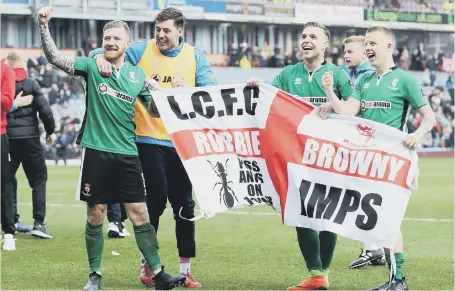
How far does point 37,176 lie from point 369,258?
449 centimetres

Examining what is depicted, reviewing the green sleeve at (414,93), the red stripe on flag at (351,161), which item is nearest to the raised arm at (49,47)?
the red stripe on flag at (351,161)

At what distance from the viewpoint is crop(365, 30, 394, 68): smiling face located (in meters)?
8.03

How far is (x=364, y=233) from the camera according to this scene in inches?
303

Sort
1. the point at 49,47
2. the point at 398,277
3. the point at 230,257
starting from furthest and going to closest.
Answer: the point at 230,257, the point at 398,277, the point at 49,47

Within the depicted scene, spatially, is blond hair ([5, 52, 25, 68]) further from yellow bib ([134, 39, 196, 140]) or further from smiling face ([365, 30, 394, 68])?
smiling face ([365, 30, 394, 68])

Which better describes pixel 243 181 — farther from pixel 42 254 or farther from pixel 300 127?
pixel 42 254

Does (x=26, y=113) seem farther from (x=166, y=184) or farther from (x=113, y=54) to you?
(x=113, y=54)

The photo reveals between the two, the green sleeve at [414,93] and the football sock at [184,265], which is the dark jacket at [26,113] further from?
the green sleeve at [414,93]

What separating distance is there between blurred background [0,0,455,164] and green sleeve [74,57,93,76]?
26994 mm

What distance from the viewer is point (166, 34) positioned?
833 cm


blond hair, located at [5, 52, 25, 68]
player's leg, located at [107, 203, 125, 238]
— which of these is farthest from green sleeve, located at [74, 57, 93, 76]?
player's leg, located at [107, 203, 125, 238]

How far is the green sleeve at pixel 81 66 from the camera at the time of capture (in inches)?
306

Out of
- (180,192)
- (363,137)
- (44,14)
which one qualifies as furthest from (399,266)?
(44,14)

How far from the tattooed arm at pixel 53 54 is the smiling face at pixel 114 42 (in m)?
0.29
